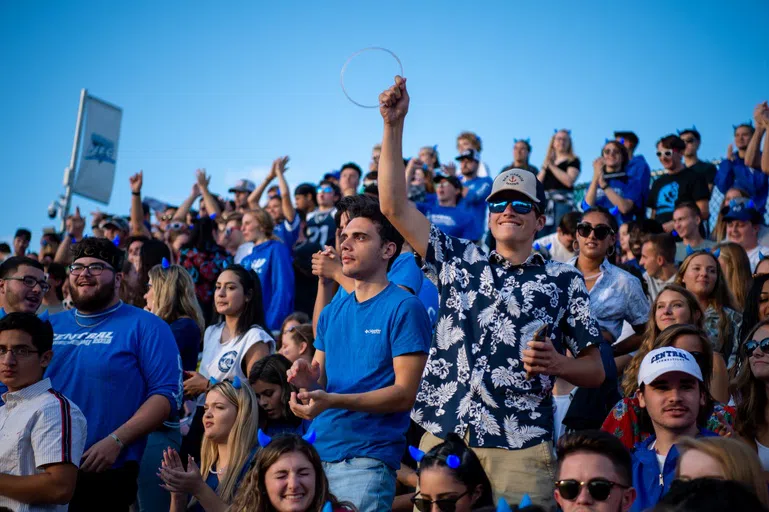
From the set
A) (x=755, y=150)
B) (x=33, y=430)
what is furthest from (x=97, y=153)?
(x=33, y=430)

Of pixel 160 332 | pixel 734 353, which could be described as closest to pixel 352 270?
pixel 160 332

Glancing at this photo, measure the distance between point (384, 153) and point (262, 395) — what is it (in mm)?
2617

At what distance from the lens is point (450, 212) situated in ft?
36.1

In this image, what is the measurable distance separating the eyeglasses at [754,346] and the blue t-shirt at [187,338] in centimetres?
413

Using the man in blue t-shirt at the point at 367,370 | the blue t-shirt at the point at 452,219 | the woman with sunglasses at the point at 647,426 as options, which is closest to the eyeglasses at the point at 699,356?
the woman with sunglasses at the point at 647,426

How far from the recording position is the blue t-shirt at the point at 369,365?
447 centimetres

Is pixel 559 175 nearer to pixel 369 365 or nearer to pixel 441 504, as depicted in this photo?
pixel 369 365

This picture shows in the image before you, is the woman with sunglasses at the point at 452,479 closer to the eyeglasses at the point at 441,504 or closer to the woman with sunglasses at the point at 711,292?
the eyeglasses at the point at 441,504

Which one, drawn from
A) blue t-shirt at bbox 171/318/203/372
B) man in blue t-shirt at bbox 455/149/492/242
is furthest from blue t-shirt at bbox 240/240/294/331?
man in blue t-shirt at bbox 455/149/492/242

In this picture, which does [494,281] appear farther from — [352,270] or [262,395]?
[262,395]

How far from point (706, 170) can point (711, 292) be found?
447 cm

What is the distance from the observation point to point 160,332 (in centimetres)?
564

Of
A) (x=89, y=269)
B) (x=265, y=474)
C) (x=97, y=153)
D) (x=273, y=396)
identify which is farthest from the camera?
(x=97, y=153)

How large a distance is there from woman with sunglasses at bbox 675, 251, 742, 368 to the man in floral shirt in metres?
3.02
